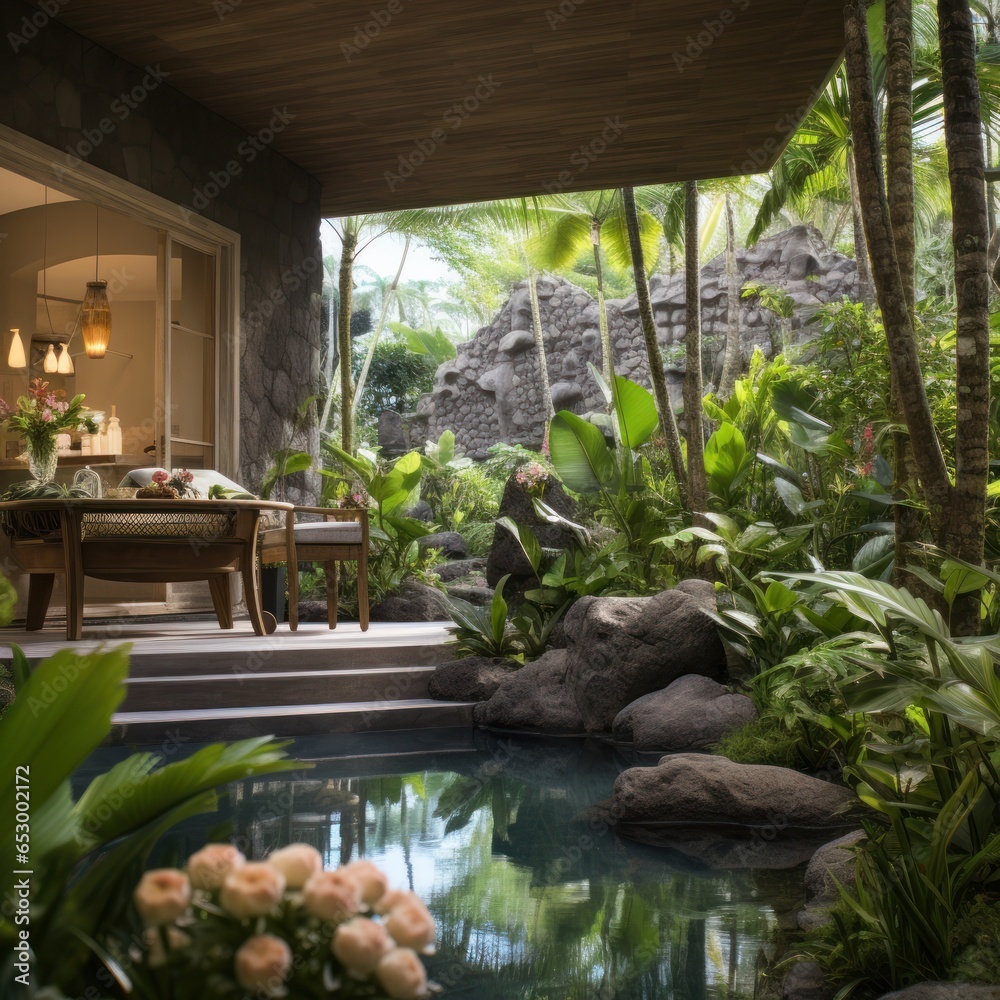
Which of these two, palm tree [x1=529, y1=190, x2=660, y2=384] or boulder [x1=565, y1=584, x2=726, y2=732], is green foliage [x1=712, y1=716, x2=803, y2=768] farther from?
palm tree [x1=529, y1=190, x2=660, y2=384]

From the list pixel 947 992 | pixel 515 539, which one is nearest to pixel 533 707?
pixel 515 539

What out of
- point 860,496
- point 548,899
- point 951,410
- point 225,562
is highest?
point 951,410

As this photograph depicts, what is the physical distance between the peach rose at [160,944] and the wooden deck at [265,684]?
3677 mm

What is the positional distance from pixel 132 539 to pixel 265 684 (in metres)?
1.09

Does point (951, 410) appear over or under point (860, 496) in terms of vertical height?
over

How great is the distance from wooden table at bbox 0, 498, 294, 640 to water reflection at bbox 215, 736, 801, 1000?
161cm

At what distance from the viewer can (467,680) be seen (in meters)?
5.36

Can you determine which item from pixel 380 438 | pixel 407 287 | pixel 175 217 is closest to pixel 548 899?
pixel 175 217

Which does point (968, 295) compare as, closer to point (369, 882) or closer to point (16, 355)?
point (369, 882)

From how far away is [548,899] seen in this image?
2.55 meters

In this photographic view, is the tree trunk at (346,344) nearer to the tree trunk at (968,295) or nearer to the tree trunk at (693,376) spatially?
the tree trunk at (693,376)

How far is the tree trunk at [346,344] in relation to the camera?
9.65 meters

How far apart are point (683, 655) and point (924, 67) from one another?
5.56 metres

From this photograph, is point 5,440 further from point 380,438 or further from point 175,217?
point 380,438
